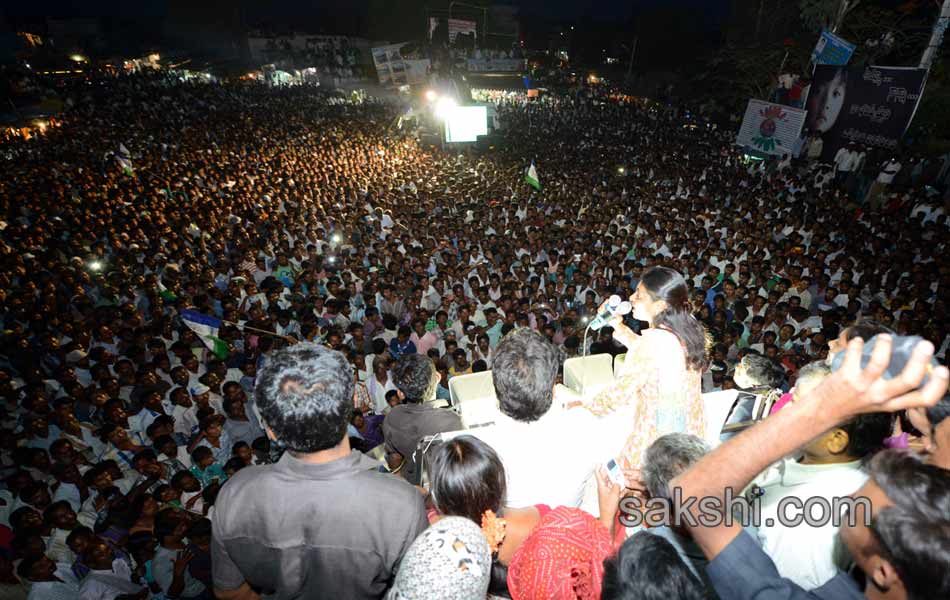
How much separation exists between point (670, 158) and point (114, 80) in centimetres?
3126

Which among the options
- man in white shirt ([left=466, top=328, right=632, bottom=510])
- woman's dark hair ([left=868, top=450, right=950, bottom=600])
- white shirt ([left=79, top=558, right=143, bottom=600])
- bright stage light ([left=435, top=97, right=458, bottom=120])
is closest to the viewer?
woman's dark hair ([left=868, top=450, right=950, bottom=600])

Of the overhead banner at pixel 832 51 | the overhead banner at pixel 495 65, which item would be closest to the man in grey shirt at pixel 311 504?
the overhead banner at pixel 832 51

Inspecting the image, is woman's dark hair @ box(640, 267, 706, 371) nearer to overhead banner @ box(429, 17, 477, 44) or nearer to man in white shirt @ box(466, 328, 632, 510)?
man in white shirt @ box(466, 328, 632, 510)

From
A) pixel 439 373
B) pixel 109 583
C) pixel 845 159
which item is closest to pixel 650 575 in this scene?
pixel 109 583

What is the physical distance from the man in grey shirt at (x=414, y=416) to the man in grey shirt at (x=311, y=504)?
46.5 inches

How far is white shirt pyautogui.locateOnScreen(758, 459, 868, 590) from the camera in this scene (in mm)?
1541

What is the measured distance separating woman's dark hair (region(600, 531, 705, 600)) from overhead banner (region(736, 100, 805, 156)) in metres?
15.2

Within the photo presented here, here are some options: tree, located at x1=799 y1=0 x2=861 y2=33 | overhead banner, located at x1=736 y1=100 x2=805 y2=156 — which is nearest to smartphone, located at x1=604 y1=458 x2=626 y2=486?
overhead banner, located at x1=736 y1=100 x2=805 y2=156

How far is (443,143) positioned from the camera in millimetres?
19797

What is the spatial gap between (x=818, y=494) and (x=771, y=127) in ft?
49.4

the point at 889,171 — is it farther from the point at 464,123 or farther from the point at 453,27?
the point at 453,27

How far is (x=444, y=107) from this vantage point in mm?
19125

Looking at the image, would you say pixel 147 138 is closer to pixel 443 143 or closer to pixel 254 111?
pixel 254 111

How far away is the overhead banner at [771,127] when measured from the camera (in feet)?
41.5
